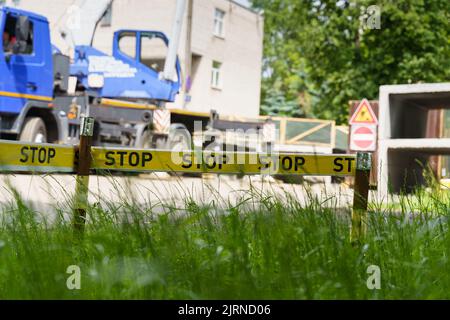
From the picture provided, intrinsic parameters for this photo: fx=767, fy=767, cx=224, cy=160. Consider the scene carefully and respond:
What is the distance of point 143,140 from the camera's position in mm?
17984

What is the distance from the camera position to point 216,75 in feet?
93.8

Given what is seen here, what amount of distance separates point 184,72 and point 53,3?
167 inches

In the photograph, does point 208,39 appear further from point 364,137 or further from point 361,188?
point 361,188

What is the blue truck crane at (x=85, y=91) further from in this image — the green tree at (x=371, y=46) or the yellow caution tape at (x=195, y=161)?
the yellow caution tape at (x=195, y=161)

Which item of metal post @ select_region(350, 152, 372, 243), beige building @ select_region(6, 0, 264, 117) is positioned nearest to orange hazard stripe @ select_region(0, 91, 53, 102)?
beige building @ select_region(6, 0, 264, 117)

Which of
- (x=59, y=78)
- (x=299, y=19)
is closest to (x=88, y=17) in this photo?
(x=59, y=78)

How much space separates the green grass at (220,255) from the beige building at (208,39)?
1214 centimetres

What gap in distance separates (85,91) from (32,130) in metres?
2.43

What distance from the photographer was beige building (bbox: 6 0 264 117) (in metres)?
18.4

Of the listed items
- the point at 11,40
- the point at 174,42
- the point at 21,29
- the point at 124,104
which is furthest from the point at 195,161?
the point at 174,42

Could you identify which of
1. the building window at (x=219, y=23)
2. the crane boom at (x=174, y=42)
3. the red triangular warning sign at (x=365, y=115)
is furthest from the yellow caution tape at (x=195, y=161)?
the building window at (x=219, y=23)

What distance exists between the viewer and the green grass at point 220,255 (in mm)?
3270

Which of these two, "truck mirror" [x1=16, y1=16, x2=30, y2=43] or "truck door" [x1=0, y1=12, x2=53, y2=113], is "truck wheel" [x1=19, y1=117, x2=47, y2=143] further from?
"truck mirror" [x1=16, y1=16, x2=30, y2=43]
